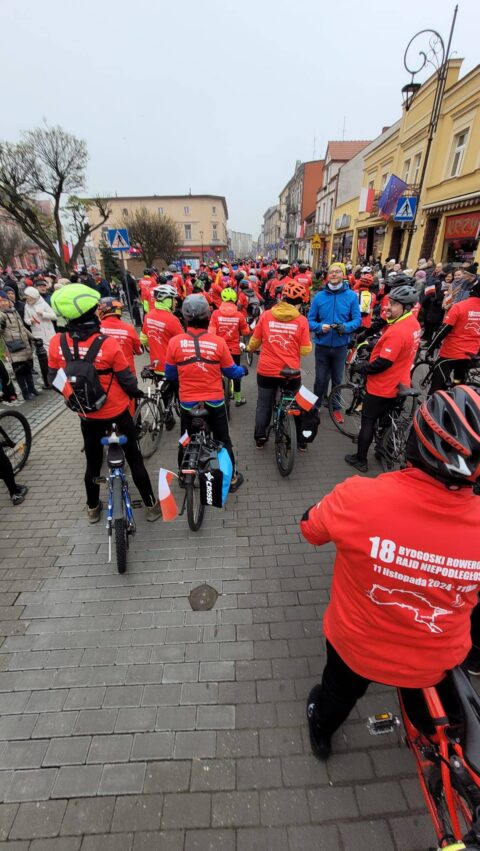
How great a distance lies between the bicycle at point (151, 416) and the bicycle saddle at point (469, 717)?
445 cm

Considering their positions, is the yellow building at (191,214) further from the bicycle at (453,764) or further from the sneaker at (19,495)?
the bicycle at (453,764)

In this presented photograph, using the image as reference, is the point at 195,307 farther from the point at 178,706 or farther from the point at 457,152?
the point at 457,152

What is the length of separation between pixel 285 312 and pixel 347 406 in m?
2.37

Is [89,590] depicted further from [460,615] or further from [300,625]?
[460,615]

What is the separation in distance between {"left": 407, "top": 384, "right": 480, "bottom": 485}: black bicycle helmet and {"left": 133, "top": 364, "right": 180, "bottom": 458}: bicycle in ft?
14.4

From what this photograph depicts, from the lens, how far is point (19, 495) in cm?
432

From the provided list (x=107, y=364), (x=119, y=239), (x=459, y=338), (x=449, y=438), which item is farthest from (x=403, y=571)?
(x=119, y=239)

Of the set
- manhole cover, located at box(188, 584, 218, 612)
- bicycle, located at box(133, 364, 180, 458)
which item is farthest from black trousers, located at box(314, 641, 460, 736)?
bicycle, located at box(133, 364, 180, 458)

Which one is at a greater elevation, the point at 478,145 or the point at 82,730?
the point at 478,145

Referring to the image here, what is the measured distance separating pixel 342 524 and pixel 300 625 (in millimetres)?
1819

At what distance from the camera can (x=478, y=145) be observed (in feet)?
40.9

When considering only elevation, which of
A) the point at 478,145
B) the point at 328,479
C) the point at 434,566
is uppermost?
the point at 478,145

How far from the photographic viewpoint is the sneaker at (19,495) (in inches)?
168

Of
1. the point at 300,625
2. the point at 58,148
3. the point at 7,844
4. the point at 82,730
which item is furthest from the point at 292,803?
the point at 58,148
